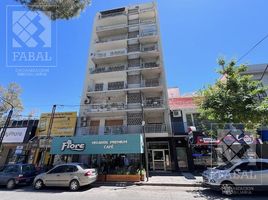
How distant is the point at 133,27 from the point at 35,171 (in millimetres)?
19279

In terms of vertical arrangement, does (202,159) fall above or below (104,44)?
below

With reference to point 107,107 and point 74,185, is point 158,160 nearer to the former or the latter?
point 107,107

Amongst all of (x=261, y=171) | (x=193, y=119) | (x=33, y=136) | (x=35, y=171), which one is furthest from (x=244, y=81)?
(x=33, y=136)

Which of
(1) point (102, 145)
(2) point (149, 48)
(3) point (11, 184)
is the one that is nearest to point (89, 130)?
(1) point (102, 145)

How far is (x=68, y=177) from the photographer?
37.2ft

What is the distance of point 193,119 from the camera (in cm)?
1889

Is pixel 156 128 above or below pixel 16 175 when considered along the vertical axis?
above

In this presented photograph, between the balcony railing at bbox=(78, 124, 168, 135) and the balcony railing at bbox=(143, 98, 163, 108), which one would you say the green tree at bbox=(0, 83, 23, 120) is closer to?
the balcony railing at bbox=(78, 124, 168, 135)

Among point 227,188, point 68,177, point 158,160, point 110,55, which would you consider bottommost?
point 227,188

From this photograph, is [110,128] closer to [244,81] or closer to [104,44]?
[104,44]

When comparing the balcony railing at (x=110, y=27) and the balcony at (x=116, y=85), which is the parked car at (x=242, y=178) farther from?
the balcony railing at (x=110, y=27)

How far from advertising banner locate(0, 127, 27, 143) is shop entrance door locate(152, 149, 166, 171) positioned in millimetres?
13466

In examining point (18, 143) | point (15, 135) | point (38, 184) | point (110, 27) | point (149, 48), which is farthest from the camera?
point (110, 27)

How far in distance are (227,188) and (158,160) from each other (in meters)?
9.48
